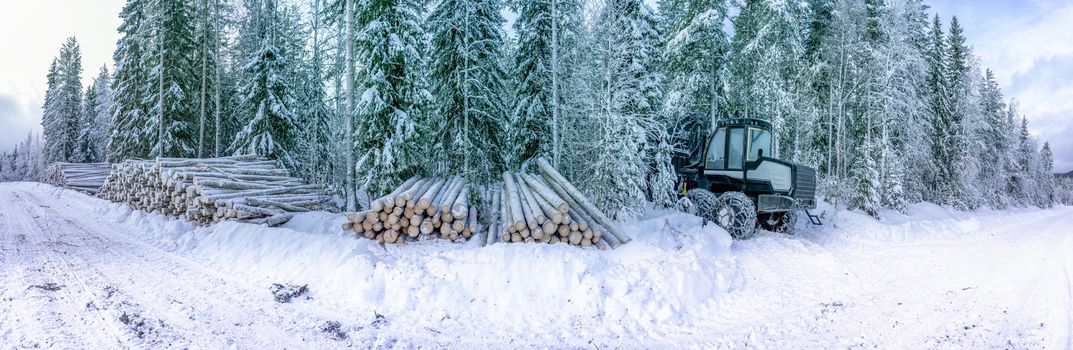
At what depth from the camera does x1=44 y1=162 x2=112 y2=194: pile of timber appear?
74.1ft

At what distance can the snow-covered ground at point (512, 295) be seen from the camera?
16.0 feet

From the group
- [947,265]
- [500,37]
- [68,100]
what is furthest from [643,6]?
[68,100]

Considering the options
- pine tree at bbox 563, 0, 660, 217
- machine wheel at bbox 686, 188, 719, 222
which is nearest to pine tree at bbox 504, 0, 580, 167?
pine tree at bbox 563, 0, 660, 217

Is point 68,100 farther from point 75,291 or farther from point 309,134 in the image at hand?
point 75,291

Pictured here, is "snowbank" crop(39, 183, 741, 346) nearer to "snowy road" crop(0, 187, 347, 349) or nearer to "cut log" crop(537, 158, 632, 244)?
"cut log" crop(537, 158, 632, 244)

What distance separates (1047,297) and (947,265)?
276 cm

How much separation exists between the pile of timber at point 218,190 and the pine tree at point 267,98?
3081 mm

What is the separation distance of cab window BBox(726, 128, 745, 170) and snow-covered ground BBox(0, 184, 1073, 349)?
2.87 meters

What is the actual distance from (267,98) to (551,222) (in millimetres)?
14423

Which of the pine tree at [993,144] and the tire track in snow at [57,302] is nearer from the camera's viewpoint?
the tire track in snow at [57,302]

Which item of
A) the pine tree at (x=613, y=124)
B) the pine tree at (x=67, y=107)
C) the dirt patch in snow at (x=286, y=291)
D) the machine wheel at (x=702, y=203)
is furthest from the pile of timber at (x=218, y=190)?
the pine tree at (x=67, y=107)

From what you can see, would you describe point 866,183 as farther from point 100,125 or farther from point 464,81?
point 100,125

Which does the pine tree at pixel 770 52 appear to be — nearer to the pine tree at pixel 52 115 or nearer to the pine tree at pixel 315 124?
the pine tree at pixel 315 124

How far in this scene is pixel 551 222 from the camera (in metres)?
7.65
